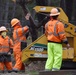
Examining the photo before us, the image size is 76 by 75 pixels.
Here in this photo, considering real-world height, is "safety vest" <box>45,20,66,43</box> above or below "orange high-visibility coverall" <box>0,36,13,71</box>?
above

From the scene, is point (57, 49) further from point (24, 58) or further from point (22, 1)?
point (22, 1)

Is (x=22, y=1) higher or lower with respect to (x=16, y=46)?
higher

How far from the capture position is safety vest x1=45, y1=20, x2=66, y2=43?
1105cm

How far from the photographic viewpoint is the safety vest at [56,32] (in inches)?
435

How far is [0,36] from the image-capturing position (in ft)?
43.7

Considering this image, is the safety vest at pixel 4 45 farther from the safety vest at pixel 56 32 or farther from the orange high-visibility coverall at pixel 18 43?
the safety vest at pixel 56 32

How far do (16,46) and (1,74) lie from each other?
1056 mm

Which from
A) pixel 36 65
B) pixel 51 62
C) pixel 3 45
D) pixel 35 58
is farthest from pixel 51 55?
pixel 36 65

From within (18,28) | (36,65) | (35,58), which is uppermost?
(18,28)

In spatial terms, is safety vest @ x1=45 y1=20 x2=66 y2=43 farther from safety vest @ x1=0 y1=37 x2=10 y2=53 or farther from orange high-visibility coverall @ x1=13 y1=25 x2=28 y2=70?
safety vest @ x1=0 y1=37 x2=10 y2=53

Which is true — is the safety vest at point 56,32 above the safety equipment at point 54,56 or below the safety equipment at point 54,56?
above

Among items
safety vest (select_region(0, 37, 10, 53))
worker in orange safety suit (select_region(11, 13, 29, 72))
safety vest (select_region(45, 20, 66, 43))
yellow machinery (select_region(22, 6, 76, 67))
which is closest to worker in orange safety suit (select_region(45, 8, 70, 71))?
safety vest (select_region(45, 20, 66, 43))

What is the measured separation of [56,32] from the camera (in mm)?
11117

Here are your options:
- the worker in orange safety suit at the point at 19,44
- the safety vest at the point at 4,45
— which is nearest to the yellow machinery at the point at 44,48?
the worker in orange safety suit at the point at 19,44
